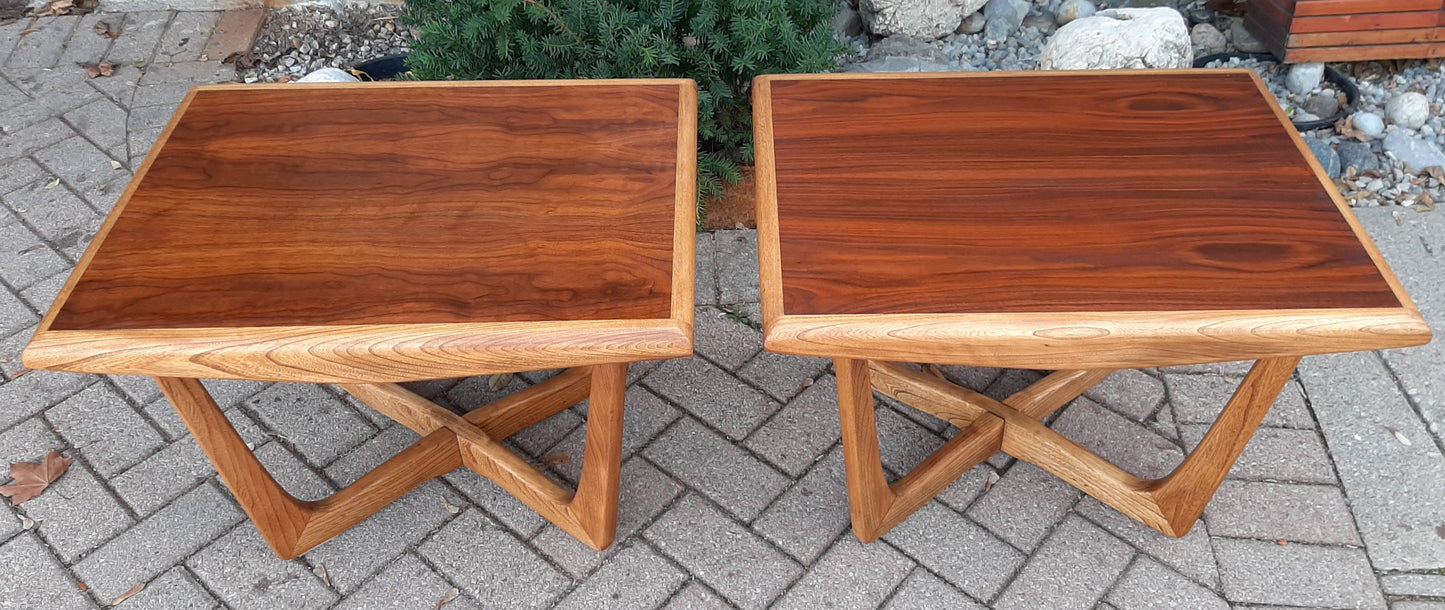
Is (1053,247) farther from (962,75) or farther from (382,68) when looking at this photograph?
(382,68)

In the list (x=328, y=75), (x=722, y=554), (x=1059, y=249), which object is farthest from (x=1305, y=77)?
(x=328, y=75)

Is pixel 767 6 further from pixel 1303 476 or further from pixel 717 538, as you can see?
pixel 1303 476

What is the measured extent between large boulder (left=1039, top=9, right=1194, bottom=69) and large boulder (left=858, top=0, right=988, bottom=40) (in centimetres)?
51

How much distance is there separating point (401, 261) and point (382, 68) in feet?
8.01

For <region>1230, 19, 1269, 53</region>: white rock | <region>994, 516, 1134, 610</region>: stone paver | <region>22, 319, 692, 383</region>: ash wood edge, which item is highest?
<region>22, 319, 692, 383</region>: ash wood edge

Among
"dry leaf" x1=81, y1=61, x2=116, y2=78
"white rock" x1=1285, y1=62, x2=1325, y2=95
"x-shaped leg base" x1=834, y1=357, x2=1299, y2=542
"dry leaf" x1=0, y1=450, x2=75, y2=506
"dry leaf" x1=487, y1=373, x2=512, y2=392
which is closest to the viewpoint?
"x-shaped leg base" x1=834, y1=357, x2=1299, y2=542

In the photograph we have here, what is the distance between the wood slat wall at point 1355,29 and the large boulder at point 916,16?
1116mm

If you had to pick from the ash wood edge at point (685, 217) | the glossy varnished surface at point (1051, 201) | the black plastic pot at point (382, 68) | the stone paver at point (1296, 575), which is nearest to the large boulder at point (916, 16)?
the black plastic pot at point (382, 68)

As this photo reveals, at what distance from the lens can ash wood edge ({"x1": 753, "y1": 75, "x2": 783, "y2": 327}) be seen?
1664mm

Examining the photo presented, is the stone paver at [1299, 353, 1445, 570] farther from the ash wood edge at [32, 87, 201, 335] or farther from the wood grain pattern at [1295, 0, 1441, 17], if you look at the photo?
the ash wood edge at [32, 87, 201, 335]

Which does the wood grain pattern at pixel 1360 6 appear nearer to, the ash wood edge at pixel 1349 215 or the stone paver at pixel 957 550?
the ash wood edge at pixel 1349 215

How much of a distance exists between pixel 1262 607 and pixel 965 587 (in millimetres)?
605

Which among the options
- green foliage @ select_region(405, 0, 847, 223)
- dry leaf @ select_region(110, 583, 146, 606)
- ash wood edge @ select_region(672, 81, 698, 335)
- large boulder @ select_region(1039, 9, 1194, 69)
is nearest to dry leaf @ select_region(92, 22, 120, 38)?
green foliage @ select_region(405, 0, 847, 223)

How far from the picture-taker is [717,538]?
2332mm
